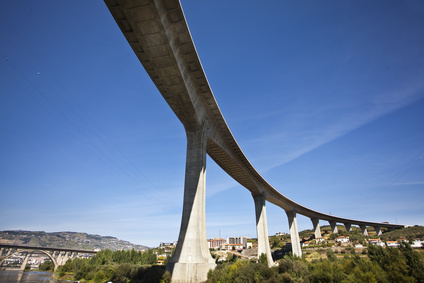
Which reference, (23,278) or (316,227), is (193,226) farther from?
(316,227)

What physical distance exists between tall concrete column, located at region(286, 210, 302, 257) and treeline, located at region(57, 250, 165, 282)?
41480mm

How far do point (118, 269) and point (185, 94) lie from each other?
35.7 m

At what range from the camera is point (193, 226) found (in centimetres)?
2078

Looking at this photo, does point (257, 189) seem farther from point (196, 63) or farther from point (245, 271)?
point (196, 63)

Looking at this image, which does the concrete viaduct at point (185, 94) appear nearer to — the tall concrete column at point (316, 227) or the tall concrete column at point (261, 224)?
the tall concrete column at point (261, 224)

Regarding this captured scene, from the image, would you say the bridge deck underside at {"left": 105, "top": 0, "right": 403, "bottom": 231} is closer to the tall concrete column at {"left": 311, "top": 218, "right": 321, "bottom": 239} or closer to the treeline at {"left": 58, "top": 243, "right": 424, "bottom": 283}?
the treeline at {"left": 58, "top": 243, "right": 424, "bottom": 283}

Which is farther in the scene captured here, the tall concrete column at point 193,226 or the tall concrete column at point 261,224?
the tall concrete column at point 261,224

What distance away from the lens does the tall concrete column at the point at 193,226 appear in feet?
63.0

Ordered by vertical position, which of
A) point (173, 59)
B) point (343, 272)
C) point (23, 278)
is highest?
point (173, 59)

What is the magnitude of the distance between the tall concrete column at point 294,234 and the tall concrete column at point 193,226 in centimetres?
5677

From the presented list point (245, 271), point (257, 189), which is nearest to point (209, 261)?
point (245, 271)

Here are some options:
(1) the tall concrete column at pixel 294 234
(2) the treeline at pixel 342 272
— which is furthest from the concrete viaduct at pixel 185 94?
(1) the tall concrete column at pixel 294 234

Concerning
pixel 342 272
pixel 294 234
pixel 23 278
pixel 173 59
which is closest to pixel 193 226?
pixel 342 272

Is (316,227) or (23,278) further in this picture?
(316,227)
